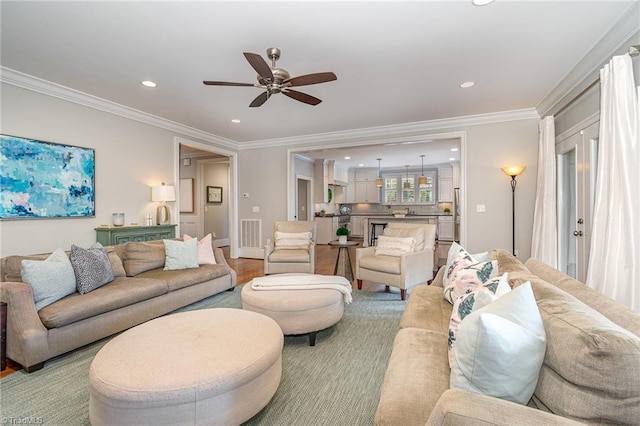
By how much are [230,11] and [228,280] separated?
2.99 metres

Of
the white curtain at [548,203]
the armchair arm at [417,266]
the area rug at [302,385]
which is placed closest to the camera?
the area rug at [302,385]

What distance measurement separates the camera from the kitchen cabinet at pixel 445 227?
9.23m

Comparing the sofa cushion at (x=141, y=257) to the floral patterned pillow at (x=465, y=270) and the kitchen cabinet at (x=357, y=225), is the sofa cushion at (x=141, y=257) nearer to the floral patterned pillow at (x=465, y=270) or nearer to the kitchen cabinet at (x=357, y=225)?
the floral patterned pillow at (x=465, y=270)

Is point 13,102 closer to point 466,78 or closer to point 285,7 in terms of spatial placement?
point 285,7

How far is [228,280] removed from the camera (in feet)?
13.0

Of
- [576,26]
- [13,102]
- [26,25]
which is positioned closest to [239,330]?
[26,25]

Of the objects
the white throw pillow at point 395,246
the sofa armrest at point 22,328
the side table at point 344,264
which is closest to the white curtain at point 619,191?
the white throw pillow at point 395,246

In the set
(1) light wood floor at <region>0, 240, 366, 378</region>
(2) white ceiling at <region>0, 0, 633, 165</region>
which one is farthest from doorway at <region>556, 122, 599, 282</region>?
(1) light wood floor at <region>0, 240, 366, 378</region>

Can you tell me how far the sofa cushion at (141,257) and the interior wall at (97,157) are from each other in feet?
3.65

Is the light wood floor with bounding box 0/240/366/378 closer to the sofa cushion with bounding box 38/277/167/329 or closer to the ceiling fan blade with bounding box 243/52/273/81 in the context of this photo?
the sofa cushion with bounding box 38/277/167/329

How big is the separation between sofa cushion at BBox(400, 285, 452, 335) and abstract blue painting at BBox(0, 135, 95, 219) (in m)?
4.13

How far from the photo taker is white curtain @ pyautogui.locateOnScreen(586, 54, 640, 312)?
2.06m

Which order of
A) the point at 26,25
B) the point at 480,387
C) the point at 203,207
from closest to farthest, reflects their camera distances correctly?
the point at 480,387 → the point at 26,25 → the point at 203,207

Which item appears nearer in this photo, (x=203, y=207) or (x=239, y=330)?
(x=239, y=330)
